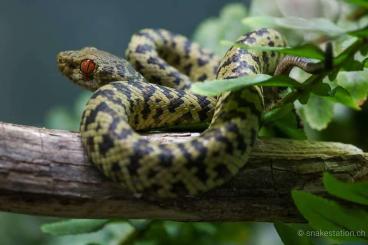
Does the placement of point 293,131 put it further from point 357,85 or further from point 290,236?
point 290,236

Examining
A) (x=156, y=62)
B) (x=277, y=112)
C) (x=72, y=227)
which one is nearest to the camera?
(x=277, y=112)

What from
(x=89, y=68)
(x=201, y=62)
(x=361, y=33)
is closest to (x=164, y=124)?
(x=89, y=68)

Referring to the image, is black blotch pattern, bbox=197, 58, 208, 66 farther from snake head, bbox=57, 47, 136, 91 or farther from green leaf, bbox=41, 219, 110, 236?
green leaf, bbox=41, 219, 110, 236

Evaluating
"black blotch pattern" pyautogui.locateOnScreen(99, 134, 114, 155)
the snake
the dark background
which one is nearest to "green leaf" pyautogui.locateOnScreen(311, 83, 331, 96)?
the snake

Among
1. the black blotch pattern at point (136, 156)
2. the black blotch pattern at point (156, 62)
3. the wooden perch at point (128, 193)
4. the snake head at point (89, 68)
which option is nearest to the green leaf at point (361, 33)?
the wooden perch at point (128, 193)

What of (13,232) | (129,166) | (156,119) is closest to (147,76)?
(156,119)

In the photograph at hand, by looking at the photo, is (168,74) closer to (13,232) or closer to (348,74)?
(348,74)
